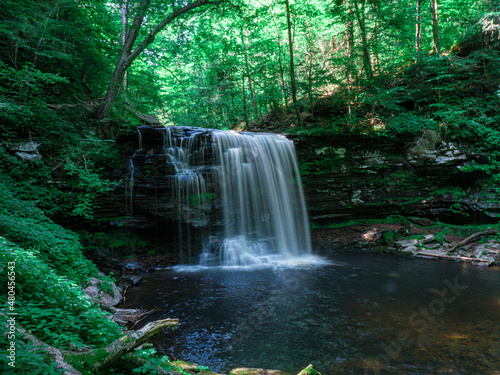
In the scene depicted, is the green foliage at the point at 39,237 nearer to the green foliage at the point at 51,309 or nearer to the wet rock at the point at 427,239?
the green foliage at the point at 51,309

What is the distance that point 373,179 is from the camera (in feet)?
36.1

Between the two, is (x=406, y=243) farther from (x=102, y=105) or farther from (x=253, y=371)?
(x=102, y=105)

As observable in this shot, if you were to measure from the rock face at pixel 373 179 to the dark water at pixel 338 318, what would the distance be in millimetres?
3677

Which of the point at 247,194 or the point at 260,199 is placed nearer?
the point at 247,194

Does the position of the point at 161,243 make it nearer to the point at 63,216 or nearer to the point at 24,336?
the point at 63,216

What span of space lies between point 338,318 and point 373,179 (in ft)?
25.9

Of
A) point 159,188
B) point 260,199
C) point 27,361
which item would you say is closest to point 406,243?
point 260,199

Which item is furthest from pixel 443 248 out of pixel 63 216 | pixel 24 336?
pixel 63 216

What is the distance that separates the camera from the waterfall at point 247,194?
367 inches

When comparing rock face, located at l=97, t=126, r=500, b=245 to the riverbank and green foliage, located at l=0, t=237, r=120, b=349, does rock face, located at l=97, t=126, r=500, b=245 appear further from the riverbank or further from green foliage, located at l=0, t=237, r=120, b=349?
green foliage, located at l=0, t=237, r=120, b=349

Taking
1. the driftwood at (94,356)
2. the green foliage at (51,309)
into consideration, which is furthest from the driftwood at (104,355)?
the green foliage at (51,309)

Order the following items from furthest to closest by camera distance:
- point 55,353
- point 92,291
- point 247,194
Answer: point 247,194 < point 92,291 < point 55,353

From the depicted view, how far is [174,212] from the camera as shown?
355 inches

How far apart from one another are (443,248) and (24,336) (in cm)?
1120
